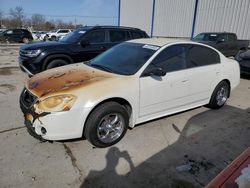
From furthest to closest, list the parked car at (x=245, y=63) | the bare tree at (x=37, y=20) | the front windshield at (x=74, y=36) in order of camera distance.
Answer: the bare tree at (x=37, y=20)
the parked car at (x=245, y=63)
the front windshield at (x=74, y=36)

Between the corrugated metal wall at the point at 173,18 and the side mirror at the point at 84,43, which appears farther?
the corrugated metal wall at the point at 173,18

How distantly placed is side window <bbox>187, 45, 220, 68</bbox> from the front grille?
277cm

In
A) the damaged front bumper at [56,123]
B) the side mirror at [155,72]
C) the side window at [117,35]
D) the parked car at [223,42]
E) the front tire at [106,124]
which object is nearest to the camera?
the damaged front bumper at [56,123]

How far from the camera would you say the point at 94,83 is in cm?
340

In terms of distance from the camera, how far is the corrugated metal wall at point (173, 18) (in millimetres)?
21016

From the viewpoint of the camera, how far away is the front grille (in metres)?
3.36

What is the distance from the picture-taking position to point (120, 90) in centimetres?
349

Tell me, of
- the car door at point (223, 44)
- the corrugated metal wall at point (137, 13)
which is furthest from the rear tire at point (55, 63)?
the corrugated metal wall at point (137, 13)

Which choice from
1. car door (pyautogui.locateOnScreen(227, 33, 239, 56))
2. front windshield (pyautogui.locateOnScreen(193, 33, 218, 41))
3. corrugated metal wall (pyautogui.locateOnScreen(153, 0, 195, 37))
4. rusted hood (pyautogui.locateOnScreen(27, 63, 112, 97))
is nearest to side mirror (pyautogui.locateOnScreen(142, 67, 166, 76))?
rusted hood (pyautogui.locateOnScreen(27, 63, 112, 97))

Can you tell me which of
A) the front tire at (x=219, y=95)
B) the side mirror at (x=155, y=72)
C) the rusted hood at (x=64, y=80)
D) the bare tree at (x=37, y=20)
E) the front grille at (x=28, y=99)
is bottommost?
the bare tree at (x=37, y=20)

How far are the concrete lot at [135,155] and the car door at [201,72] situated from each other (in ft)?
1.65

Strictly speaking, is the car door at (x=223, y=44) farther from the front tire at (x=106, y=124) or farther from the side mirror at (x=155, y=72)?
the front tire at (x=106, y=124)

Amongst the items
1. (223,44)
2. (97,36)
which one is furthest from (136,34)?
(223,44)

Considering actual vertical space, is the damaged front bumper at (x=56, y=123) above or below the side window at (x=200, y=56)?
below
